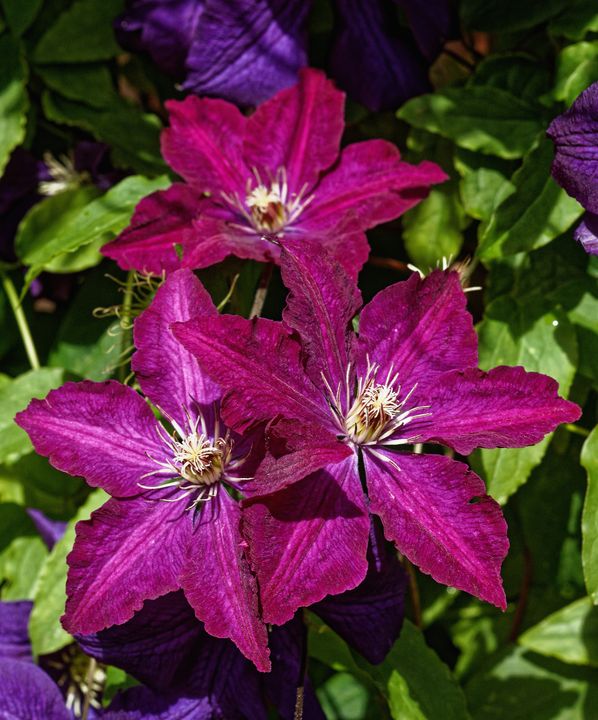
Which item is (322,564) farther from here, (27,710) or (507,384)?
(27,710)

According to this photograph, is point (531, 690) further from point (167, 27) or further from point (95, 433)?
point (167, 27)

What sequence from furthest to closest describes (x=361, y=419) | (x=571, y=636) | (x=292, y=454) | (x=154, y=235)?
(x=571, y=636) < (x=154, y=235) < (x=361, y=419) < (x=292, y=454)

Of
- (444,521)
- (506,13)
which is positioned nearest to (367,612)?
(444,521)

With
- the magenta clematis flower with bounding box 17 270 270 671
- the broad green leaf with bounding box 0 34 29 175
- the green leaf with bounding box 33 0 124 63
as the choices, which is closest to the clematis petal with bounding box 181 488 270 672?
the magenta clematis flower with bounding box 17 270 270 671

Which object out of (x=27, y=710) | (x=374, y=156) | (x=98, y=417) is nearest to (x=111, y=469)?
(x=98, y=417)

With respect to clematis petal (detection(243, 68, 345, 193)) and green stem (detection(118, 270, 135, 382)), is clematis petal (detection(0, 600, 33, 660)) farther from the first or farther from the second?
clematis petal (detection(243, 68, 345, 193))

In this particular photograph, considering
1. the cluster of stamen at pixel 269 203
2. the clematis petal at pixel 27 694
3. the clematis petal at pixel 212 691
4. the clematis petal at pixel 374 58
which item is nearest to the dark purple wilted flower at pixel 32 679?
the clematis petal at pixel 27 694
